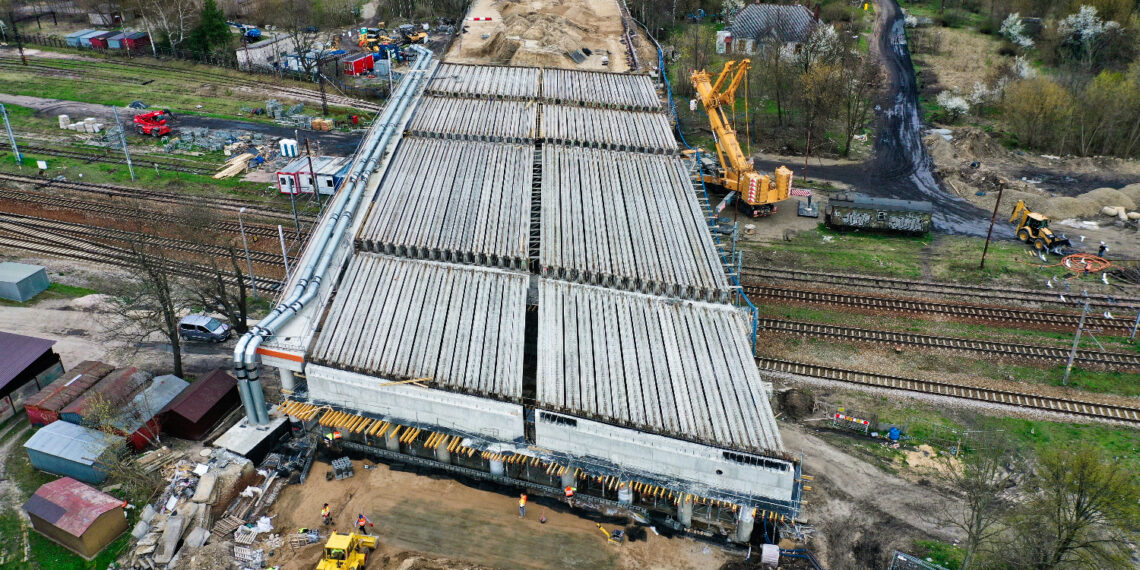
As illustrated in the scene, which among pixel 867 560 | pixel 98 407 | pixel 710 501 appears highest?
pixel 98 407

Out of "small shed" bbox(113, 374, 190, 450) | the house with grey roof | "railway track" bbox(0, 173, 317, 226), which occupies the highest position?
the house with grey roof

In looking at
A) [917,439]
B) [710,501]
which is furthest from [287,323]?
[917,439]

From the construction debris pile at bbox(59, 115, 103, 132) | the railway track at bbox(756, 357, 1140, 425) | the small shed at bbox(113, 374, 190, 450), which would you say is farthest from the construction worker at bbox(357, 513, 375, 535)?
the construction debris pile at bbox(59, 115, 103, 132)

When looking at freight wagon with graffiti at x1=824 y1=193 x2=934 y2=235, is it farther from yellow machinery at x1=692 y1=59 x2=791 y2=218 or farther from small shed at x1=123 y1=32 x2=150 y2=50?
small shed at x1=123 y1=32 x2=150 y2=50

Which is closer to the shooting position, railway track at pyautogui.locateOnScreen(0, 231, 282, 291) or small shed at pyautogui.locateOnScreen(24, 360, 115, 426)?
small shed at pyautogui.locateOnScreen(24, 360, 115, 426)

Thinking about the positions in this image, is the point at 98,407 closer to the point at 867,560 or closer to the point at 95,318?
the point at 95,318

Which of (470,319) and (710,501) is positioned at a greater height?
(470,319)

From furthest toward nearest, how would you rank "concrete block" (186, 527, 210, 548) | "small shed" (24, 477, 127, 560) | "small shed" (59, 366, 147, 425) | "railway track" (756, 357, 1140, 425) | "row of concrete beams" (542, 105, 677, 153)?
"row of concrete beams" (542, 105, 677, 153), "railway track" (756, 357, 1140, 425), "small shed" (59, 366, 147, 425), "concrete block" (186, 527, 210, 548), "small shed" (24, 477, 127, 560)
